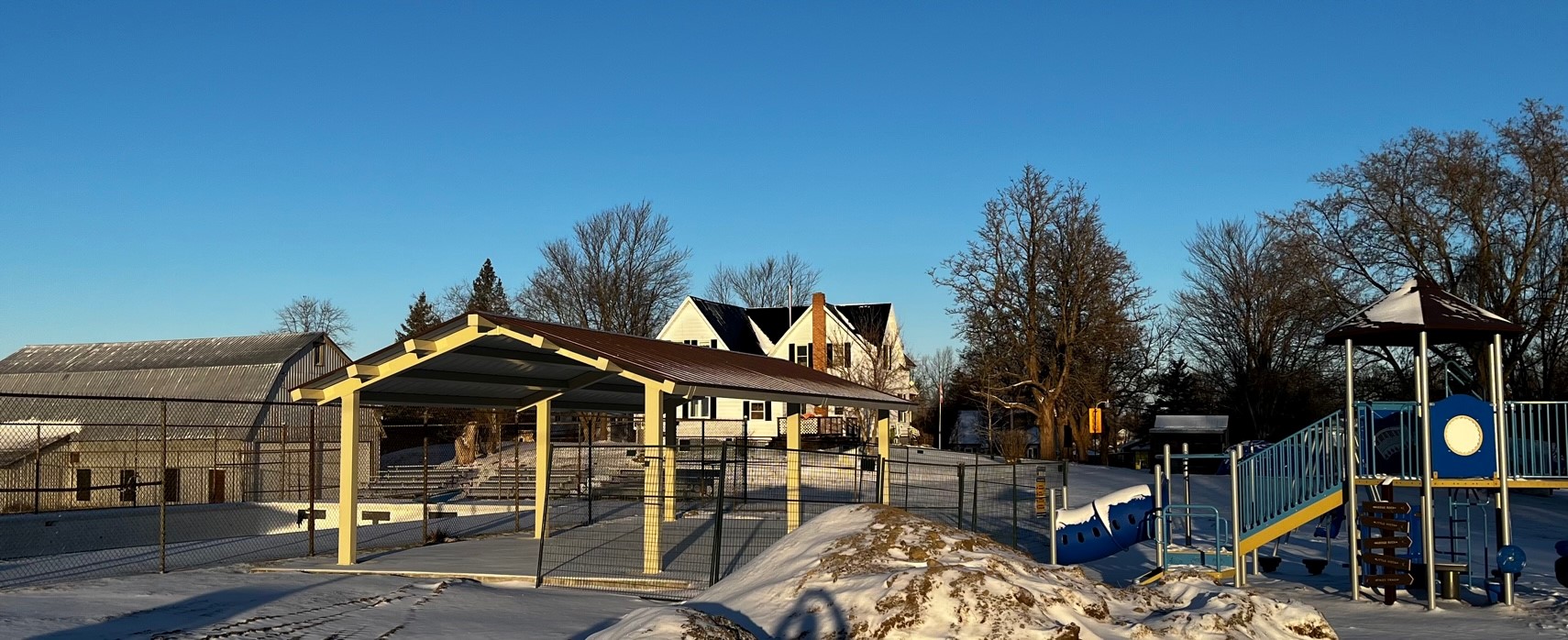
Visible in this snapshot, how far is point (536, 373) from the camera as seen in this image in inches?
778

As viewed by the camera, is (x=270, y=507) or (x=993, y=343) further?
(x=993, y=343)

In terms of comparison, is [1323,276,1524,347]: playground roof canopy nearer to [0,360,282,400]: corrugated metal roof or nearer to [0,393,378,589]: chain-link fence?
[0,393,378,589]: chain-link fence

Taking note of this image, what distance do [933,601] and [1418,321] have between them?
8815 millimetres

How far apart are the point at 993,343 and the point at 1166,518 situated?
35.7m

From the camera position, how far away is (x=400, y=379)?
17.4m

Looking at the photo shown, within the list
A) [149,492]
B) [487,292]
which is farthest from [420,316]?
[149,492]

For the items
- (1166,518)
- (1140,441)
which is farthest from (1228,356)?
(1166,518)

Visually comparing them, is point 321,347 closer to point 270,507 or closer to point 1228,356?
point 270,507

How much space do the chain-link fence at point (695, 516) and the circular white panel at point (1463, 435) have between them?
5.92 metres

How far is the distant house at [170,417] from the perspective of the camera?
104 ft

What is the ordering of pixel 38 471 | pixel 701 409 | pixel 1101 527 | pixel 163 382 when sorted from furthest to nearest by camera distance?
1. pixel 701 409
2. pixel 163 382
3. pixel 38 471
4. pixel 1101 527

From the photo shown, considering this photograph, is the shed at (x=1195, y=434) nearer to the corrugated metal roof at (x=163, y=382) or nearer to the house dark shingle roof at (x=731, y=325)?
the house dark shingle roof at (x=731, y=325)

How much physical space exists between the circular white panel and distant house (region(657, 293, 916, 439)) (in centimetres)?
3894

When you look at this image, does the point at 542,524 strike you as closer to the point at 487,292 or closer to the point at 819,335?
the point at 819,335
